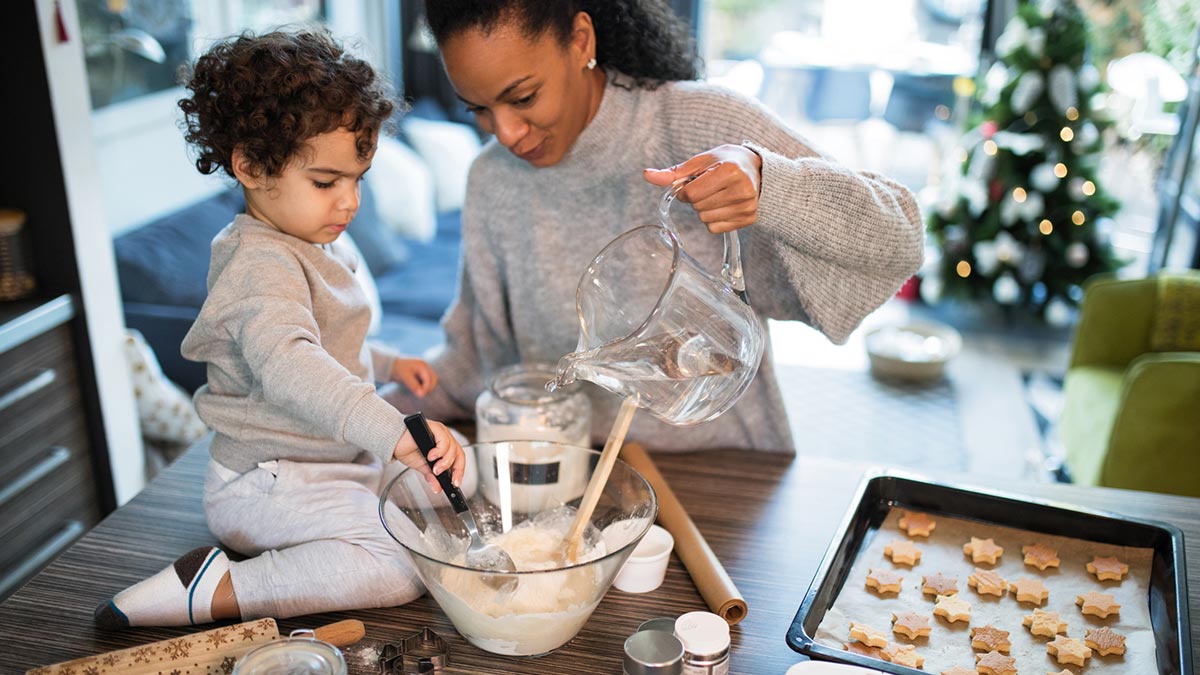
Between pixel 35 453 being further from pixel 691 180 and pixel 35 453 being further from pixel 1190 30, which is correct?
pixel 1190 30

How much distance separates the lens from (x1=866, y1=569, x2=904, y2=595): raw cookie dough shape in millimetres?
1163

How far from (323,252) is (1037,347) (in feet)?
12.5

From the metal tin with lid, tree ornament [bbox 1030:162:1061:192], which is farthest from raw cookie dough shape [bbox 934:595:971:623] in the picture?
tree ornament [bbox 1030:162:1061:192]

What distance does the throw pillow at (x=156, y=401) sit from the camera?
2.59 meters

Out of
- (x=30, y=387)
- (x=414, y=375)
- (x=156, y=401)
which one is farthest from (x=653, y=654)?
(x=156, y=401)

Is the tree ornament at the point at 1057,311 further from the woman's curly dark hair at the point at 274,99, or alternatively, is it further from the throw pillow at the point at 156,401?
the woman's curly dark hair at the point at 274,99

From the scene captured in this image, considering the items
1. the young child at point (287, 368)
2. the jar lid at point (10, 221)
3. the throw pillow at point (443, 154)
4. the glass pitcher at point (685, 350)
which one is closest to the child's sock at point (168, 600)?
the young child at point (287, 368)

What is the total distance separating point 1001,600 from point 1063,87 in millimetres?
3279

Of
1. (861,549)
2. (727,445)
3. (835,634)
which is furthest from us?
(727,445)

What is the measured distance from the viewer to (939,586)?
1165 mm

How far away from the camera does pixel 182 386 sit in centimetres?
286

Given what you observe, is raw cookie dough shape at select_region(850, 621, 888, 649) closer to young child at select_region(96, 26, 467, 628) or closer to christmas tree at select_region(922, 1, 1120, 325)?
young child at select_region(96, 26, 467, 628)

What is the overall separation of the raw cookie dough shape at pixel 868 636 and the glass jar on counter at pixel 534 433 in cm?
36

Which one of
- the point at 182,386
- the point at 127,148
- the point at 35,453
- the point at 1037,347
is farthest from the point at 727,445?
the point at 1037,347
